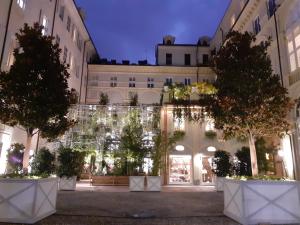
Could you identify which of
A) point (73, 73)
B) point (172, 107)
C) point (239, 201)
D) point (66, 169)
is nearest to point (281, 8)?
point (172, 107)

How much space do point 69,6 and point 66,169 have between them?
1503cm

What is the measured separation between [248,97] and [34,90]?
6301mm

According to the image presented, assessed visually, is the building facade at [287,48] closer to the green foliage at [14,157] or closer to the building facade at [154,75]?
the building facade at [154,75]

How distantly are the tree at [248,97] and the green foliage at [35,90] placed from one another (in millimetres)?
4862

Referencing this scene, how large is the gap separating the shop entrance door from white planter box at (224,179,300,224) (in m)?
14.4

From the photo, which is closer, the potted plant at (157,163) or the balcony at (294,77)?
the balcony at (294,77)

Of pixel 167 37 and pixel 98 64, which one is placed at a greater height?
pixel 167 37

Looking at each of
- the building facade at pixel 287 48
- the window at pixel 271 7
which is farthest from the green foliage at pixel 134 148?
the window at pixel 271 7

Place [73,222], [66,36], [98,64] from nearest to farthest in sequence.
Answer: [73,222] → [66,36] → [98,64]

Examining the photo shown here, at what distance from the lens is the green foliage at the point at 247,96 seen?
7898 mm

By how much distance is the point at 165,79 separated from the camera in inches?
1232

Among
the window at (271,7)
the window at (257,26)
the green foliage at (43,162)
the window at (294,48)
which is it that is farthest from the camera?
the window at (257,26)

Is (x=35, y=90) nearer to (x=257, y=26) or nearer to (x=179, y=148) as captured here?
(x=179, y=148)

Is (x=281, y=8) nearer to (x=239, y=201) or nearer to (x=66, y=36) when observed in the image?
(x=239, y=201)
